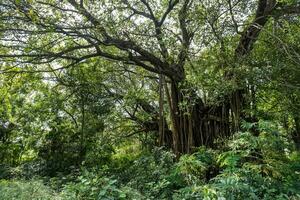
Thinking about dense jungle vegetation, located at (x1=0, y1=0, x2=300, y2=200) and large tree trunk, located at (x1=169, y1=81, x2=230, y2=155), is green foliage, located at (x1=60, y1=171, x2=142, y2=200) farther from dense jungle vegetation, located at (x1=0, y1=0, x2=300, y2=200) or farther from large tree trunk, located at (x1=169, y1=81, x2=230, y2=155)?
large tree trunk, located at (x1=169, y1=81, x2=230, y2=155)

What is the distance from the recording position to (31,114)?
8.16 meters

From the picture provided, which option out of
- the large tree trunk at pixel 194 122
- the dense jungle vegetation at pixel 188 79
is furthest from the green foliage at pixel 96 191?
the large tree trunk at pixel 194 122

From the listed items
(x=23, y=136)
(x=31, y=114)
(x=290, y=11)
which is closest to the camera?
A: (x=290, y=11)

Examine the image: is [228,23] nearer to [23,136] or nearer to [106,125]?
[106,125]

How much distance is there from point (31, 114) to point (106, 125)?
195cm

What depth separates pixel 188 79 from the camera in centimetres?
498

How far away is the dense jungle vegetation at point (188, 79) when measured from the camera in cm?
364

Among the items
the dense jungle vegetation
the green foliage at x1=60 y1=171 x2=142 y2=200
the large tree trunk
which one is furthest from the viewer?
the large tree trunk

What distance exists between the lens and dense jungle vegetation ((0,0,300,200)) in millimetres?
3643

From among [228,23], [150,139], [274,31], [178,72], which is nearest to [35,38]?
[178,72]

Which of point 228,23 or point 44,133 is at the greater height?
point 228,23

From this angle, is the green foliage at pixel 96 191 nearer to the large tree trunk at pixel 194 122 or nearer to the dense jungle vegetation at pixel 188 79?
the dense jungle vegetation at pixel 188 79

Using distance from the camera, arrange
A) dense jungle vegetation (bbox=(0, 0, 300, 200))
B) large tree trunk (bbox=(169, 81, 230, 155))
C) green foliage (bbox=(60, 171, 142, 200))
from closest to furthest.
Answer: green foliage (bbox=(60, 171, 142, 200)) → dense jungle vegetation (bbox=(0, 0, 300, 200)) → large tree trunk (bbox=(169, 81, 230, 155))

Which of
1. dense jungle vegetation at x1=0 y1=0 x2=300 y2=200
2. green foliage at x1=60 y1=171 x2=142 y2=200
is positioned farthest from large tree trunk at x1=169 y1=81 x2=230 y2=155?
green foliage at x1=60 y1=171 x2=142 y2=200
